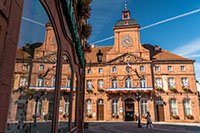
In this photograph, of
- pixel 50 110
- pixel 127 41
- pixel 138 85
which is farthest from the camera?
pixel 127 41

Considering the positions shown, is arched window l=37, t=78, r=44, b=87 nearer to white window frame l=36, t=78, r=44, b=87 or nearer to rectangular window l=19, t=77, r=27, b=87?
white window frame l=36, t=78, r=44, b=87

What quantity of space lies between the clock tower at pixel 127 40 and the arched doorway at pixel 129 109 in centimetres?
903

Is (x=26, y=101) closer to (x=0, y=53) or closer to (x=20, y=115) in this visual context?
(x=20, y=115)

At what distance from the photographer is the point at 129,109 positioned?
96.8 ft

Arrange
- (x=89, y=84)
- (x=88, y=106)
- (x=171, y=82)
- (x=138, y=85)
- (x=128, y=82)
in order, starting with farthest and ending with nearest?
(x=89, y=84)
(x=88, y=106)
(x=128, y=82)
(x=171, y=82)
(x=138, y=85)

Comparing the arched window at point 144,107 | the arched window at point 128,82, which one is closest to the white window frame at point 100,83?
the arched window at point 128,82

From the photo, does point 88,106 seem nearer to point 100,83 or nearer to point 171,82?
A: point 100,83

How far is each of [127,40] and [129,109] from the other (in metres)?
13.7

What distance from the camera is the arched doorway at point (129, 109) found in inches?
1145

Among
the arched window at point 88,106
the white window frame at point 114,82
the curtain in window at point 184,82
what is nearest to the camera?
the curtain in window at point 184,82

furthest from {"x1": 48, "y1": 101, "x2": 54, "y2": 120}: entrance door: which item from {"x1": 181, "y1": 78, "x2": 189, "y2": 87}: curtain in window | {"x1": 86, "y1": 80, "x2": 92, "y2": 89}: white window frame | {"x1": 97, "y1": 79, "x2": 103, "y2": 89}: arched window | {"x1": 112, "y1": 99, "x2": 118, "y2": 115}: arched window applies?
{"x1": 181, "y1": 78, "x2": 189, "y2": 87}: curtain in window

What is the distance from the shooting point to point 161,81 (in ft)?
98.2

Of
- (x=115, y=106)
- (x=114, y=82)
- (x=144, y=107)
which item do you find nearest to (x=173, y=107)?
(x=144, y=107)

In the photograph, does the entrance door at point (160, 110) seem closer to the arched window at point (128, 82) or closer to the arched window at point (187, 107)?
the arched window at point (187, 107)
